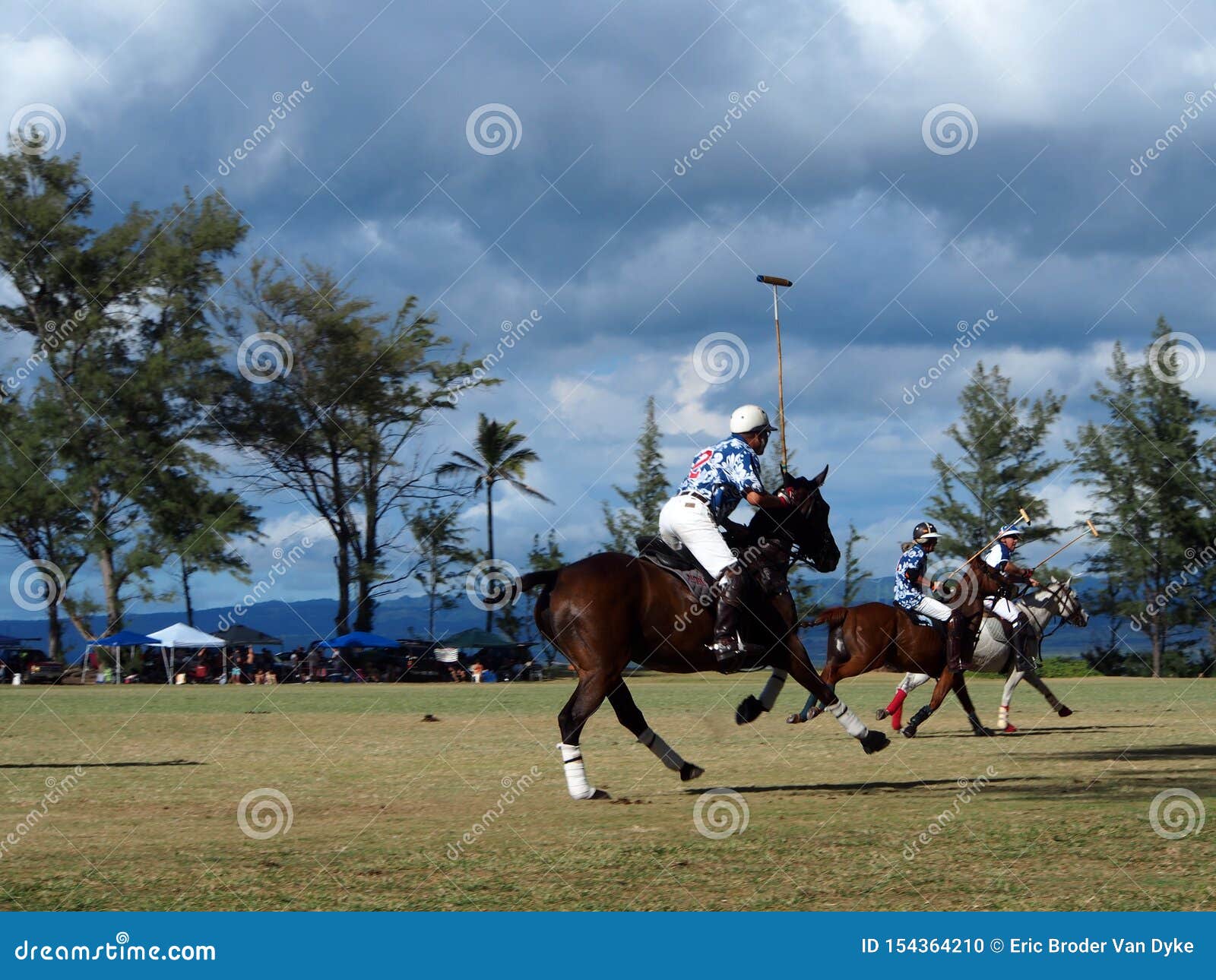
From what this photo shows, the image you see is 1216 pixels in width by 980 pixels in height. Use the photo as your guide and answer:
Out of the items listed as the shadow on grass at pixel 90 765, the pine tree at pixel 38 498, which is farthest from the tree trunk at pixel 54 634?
the shadow on grass at pixel 90 765

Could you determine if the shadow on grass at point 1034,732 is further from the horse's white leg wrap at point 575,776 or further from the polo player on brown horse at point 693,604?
the horse's white leg wrap at point 575,776

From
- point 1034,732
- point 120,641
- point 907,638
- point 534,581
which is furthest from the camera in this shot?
point 120,641

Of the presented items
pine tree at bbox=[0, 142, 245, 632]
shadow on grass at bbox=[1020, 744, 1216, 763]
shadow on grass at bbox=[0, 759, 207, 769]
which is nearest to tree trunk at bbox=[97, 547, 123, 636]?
pine tree at bbox=[0, 142, 245, 632]

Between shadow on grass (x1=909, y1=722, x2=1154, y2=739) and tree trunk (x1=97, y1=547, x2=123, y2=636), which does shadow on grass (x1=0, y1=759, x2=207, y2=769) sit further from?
tree trunk (x1=97, y1=547, x2=123, y2=636)

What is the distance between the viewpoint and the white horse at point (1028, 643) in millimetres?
17781

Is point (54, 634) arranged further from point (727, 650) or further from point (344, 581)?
point (727, 650)

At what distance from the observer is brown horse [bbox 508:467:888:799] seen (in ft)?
34.6

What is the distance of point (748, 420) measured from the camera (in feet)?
36.7

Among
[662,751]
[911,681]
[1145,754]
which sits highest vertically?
[911,681]

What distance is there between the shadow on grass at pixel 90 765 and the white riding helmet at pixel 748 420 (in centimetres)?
682

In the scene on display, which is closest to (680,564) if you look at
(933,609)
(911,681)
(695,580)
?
(695,580)

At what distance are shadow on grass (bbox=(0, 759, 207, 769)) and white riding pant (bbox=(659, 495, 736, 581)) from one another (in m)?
6.14

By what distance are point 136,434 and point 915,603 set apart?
41.5 m

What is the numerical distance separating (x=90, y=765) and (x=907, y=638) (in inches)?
365
